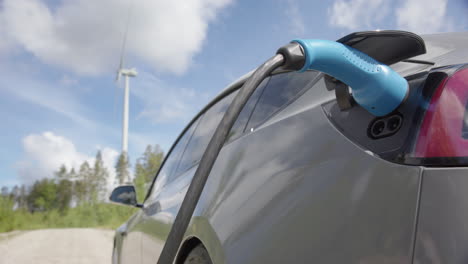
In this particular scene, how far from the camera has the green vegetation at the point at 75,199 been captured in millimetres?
21938

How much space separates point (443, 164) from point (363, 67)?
0.29m

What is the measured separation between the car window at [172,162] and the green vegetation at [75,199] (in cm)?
57

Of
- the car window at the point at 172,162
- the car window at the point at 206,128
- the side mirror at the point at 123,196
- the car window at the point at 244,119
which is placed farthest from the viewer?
the side mirror at the point at 123,196

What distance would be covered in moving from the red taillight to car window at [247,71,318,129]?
0.52 metres

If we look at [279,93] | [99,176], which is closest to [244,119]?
[279,93]

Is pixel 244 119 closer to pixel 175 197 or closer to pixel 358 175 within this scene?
pixel 175 197

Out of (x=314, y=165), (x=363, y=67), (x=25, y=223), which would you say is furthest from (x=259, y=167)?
(x=25, y=223)

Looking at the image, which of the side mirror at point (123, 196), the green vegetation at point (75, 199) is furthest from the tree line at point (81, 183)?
the side mirror at point (123, 196)

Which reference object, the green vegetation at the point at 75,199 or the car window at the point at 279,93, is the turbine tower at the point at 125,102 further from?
the car window at the point at 279,93

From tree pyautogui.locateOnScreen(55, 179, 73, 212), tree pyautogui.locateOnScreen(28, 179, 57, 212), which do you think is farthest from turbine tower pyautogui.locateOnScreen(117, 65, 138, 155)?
tree pyautogui.locateOnScreen(28, 179, 57, 212)

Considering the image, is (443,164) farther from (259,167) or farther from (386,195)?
(259,167)

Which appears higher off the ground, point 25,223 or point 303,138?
point 25,223

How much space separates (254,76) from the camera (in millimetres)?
1055

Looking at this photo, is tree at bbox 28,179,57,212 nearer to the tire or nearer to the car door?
the car door
